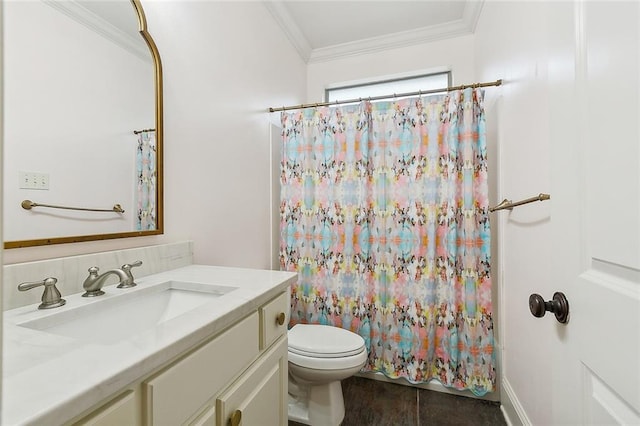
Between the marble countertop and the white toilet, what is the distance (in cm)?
86

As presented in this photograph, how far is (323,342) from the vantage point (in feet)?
5.34

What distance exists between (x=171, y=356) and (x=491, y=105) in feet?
7.27

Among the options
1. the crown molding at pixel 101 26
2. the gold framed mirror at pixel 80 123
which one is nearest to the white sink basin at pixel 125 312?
the gold framed mirror at pixel 80 123

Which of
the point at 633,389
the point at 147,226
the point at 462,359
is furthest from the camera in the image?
the point at 462,359

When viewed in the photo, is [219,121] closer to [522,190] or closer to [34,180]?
Result: [34,180]

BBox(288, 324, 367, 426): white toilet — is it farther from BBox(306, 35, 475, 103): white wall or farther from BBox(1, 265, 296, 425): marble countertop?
BBox(306, 35, 475, 103): white wall

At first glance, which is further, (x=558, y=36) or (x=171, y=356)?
(x=558, y=36)

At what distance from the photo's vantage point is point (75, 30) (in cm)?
93

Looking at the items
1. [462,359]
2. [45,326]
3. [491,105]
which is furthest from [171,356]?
[491,105]

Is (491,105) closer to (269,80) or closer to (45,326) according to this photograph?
(269,80)

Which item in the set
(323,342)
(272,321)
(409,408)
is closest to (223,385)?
(272,321)

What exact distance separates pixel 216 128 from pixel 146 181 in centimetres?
54

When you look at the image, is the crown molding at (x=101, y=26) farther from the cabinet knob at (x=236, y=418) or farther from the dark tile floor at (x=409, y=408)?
the dark tile floor at (x=409, y=408)

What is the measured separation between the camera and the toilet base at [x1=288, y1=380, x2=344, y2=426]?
5.10 feet
